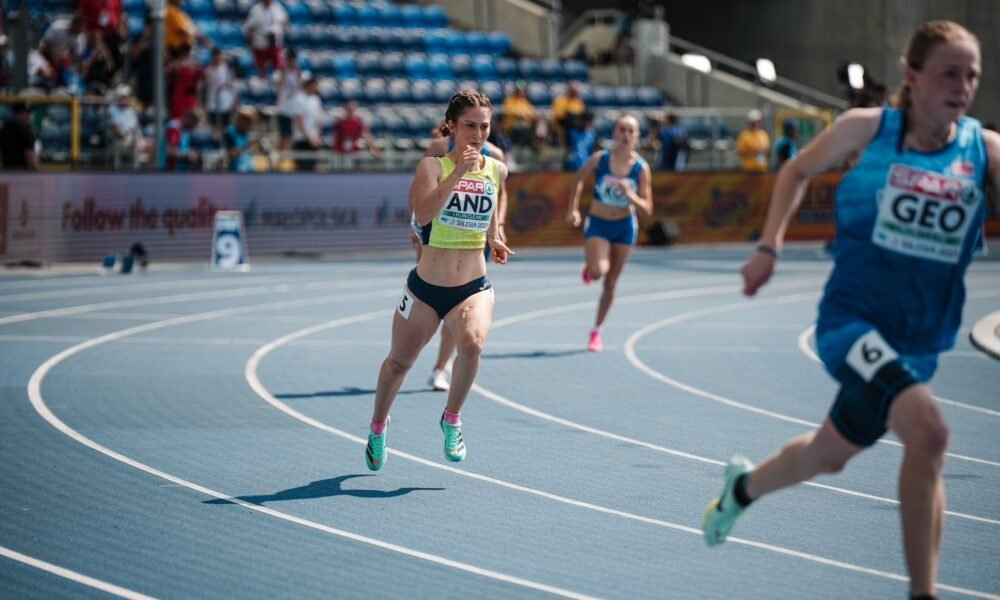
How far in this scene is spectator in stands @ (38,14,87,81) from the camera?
25281mm

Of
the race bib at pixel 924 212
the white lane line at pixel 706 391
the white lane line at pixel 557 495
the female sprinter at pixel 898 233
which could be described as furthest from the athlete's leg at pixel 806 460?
the white lane line at pixel 706 391

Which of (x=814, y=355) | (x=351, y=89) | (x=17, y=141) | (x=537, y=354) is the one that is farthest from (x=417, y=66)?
(x=814, y=355)

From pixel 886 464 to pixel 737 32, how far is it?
30.4 m

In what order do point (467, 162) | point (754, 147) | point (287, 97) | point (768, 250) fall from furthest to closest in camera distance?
point (754, 147) → point (287, 97) → point (467, 162) → point (768, 250)

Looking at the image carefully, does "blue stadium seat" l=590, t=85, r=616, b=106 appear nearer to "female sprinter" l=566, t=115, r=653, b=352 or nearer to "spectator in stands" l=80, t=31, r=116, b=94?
"spectator in stands" l=80, t=31, r=116, b=94

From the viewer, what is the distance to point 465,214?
8469mm

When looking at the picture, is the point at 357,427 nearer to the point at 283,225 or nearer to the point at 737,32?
the point at 283,225

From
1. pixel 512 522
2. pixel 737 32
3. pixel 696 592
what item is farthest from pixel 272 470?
pixel 737 32

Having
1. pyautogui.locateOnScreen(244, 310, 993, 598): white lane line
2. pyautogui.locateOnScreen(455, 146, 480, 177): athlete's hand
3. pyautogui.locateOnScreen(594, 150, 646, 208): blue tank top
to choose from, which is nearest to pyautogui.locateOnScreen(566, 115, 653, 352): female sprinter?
pyautogui.locateOnScreen(594, 150, 646, 208): blue tank top

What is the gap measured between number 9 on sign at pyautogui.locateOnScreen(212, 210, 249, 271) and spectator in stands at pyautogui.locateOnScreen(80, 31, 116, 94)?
3134 millimetres

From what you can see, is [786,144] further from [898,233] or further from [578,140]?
[898,233]

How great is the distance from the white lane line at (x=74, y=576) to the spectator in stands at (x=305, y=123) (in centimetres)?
1946

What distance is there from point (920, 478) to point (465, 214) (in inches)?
153

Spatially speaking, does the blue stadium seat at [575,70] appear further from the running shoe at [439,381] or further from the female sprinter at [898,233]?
the female sprinter at [898,233]
